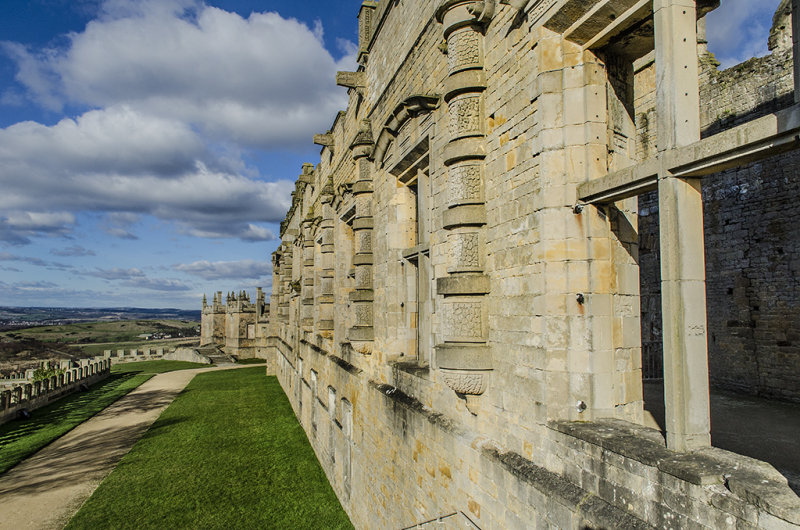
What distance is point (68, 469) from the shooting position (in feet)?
42.8

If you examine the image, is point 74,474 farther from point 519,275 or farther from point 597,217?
point 597,217

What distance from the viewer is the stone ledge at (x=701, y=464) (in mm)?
2330

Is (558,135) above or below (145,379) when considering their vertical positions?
above

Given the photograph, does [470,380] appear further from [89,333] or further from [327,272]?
[89,333]

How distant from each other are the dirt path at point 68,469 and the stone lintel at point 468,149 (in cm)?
1070

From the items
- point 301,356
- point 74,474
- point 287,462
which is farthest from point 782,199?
point 74,474

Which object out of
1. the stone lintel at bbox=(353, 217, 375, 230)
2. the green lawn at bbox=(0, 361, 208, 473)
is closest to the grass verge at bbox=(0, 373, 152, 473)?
the green lawn at bbox=(0, 361, 208, 473)

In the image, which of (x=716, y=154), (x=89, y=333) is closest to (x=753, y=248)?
(x=716, y=154)

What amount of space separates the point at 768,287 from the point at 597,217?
8268 mm

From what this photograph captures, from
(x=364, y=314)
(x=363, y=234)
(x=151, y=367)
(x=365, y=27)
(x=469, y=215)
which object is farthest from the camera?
(x=151, y=367)

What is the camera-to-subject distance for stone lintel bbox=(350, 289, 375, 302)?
29.5 feet

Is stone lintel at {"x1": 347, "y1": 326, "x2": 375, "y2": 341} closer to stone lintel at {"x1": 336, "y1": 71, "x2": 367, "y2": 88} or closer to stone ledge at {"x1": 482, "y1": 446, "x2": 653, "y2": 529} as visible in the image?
stone ledge at {"x1": 482, "y1": 446, "x2": 653, "y2": 529}

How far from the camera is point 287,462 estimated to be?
13336 millimetres

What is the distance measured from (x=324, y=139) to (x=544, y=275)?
11.6m
